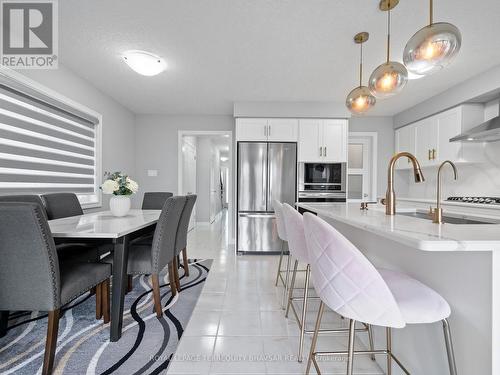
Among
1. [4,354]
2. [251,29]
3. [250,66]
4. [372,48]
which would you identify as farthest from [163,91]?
[4,354]

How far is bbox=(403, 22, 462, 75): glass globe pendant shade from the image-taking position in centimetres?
125

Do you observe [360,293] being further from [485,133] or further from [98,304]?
[485,133]

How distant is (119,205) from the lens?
7.62 feet

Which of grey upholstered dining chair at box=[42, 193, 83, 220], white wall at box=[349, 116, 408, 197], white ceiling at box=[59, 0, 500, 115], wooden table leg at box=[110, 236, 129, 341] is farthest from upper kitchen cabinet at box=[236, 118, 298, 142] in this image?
wooden table leg at box=[110, 236, 129, 341]

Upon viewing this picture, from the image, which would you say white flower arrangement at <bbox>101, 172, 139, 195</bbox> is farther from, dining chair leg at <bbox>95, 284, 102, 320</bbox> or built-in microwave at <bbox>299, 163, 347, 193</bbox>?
built-in microwave at <bbox>299, 163, 347, 193</bbox>

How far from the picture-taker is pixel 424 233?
85 centimetres

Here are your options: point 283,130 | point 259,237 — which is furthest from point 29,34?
point 259,237

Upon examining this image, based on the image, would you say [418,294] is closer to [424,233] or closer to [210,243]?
[424,233]

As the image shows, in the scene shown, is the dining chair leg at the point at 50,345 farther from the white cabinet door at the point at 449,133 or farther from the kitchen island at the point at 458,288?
the white cabinet door at the point at 449,133

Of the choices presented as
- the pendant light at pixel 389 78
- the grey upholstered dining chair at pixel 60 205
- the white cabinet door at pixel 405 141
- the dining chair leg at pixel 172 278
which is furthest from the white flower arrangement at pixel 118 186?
the white cabinet door at pixel 405 141

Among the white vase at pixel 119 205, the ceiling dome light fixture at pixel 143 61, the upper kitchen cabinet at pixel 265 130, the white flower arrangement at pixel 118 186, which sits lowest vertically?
the white vase at pixel 119 205

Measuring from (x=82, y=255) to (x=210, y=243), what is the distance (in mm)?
2488

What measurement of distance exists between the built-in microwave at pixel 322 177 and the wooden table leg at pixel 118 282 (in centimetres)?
284

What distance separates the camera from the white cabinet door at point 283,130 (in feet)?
12.9
